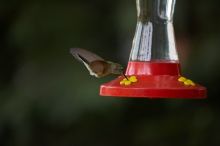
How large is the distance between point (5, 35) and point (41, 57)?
316mm

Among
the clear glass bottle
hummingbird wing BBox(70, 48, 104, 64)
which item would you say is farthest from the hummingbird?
the clear glass bottle

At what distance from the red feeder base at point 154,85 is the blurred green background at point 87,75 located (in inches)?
91.3

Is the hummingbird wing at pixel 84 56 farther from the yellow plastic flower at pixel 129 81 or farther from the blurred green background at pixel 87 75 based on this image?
the blurred green background at pixel 87 75

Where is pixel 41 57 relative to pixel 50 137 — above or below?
above

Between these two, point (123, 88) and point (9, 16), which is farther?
point (9, 16)

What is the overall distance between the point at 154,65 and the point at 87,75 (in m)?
2.52

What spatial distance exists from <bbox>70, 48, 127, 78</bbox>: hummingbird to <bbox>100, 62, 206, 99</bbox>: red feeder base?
49 millimetres

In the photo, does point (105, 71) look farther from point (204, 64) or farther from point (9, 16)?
point (9, 16)

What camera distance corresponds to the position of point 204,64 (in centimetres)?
476

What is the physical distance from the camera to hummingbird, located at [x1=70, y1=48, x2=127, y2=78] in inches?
89.5

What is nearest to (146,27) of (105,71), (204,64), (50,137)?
(105,71)

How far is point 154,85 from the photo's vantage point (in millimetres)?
2262

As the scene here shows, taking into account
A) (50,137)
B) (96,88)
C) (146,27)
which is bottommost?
(50,137)

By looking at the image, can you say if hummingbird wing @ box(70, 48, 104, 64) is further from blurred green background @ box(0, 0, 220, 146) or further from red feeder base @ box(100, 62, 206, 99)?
blurred green background @ box(0, 0, 220, 146)
